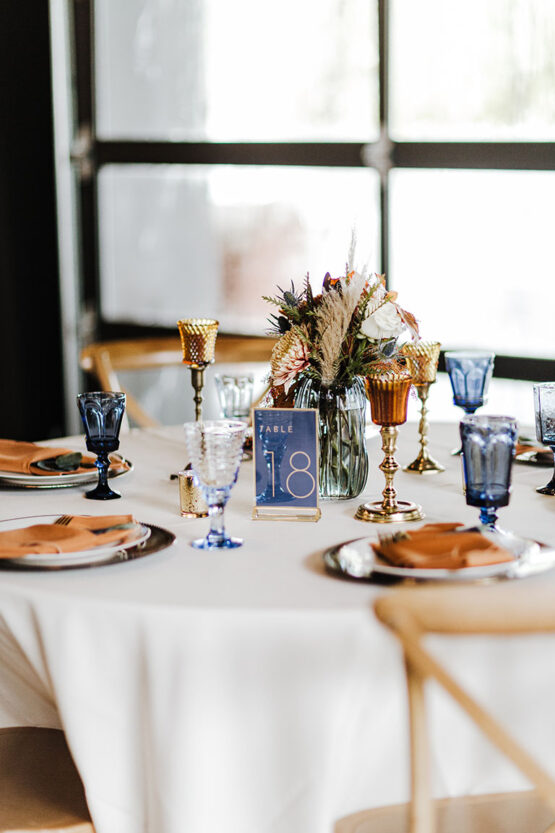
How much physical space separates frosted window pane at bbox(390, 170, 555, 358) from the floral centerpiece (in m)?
1.75

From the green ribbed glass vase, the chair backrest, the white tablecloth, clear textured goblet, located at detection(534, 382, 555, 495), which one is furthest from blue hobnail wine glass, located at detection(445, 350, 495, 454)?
the chair backrest

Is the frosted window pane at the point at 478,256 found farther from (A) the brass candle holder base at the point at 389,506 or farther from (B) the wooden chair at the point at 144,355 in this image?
(A) the brass candle holder base at the point at 389,506

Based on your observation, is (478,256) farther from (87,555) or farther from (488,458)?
(87,555)

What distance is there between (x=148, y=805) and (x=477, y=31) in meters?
2.85

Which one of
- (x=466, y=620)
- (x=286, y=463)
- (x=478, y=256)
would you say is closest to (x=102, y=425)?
(x=286, y=463)

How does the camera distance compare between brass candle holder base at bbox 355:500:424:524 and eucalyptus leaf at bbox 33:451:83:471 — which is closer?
brass candle holder base at bbox 355:500:424:524

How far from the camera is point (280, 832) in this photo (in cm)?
127

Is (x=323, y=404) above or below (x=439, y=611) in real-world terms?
above

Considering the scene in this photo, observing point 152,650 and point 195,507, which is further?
point 195,507

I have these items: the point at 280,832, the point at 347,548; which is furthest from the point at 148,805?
the point at 347,548

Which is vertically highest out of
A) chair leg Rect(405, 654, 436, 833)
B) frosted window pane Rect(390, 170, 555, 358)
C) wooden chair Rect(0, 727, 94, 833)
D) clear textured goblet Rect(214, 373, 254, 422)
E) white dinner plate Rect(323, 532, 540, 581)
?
frosted window pane Rect(390, 170, 555, 358)

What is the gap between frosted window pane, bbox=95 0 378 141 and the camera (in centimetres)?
373

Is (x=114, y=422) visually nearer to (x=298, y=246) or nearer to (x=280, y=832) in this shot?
(x=280, y=832)

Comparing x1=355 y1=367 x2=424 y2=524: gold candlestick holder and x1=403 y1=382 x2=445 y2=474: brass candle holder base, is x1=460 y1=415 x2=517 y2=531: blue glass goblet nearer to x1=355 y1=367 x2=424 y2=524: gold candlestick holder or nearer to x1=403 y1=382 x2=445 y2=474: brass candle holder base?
x1=355 y1=367 x2=424 y2=524: gold candlestick holder
